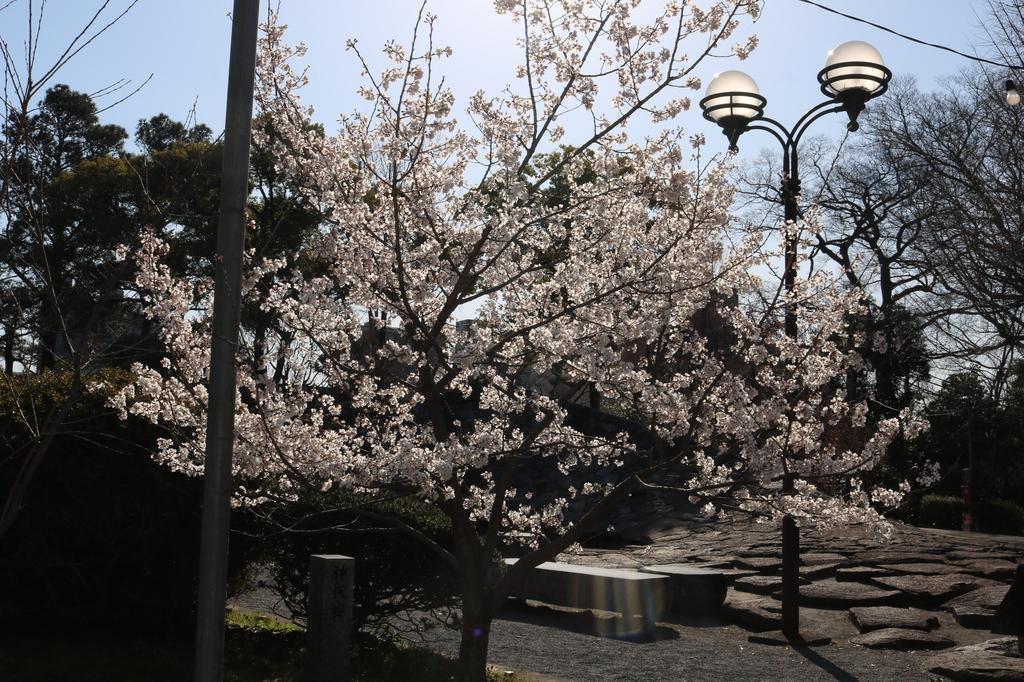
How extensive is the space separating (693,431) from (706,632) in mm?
5797

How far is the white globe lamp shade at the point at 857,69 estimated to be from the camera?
8.56m

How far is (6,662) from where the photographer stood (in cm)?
684

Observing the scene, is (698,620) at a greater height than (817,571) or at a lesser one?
lesser

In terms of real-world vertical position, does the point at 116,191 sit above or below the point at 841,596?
above

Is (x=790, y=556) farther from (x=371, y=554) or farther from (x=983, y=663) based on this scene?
(x=371, y=554)

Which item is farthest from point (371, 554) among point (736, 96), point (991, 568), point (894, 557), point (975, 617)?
point (991, 568)

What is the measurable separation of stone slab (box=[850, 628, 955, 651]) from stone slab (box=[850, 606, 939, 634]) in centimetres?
28

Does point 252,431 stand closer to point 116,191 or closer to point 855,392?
point 116,191

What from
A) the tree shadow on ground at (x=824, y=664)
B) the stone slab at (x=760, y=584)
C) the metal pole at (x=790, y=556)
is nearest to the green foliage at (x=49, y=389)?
the metal pole at (x=790, y=556)

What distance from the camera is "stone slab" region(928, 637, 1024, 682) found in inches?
279

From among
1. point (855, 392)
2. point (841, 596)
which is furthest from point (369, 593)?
point (855, 392)

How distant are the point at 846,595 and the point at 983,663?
402 cm

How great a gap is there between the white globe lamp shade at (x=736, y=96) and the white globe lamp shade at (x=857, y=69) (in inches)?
30.3

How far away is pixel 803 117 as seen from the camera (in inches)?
392
